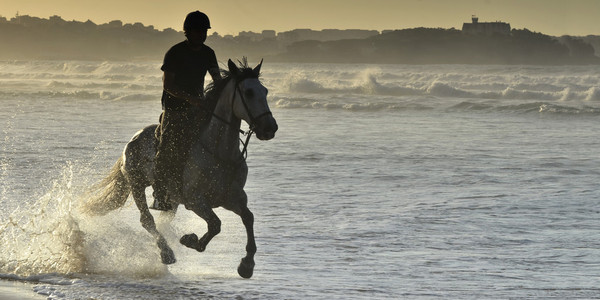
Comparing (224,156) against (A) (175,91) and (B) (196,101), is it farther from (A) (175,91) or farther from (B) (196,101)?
(A) (175,91)

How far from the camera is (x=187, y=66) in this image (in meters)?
8.30

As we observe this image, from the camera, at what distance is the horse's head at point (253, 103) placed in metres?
7.50

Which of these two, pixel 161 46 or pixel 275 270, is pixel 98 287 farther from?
pixel 161 46

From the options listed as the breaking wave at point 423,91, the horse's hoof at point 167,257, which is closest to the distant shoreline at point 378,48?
the breaking wave at point 423,91

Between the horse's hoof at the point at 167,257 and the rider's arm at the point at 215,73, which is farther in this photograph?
the horse's hoof at the point at 167,257

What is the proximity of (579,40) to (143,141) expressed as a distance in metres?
154

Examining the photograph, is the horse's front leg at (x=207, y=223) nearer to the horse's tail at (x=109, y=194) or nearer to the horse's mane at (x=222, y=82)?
the horse's mane at (x=222, y=82)

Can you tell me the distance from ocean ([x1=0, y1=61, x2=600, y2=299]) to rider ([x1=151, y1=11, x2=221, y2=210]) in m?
1.17

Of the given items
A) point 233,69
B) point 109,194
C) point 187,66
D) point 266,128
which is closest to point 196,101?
point 187,66

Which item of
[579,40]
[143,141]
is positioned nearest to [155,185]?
[143,141]

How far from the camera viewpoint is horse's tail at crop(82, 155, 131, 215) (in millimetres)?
9672

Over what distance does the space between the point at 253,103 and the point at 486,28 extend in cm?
16188

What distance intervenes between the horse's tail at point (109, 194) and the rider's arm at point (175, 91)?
150cm

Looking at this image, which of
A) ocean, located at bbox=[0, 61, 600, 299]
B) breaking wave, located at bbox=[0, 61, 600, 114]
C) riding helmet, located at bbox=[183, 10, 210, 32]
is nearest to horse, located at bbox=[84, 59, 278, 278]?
riding helmet, located at bbox=[183, 10, 210, 32]
